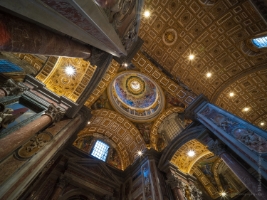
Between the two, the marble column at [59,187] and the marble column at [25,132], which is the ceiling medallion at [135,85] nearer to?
the marble column at [25,132]

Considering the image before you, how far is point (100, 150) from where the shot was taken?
12.0 m

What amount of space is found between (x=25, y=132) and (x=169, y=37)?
10.1 metres

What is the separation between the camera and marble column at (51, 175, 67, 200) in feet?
24.1

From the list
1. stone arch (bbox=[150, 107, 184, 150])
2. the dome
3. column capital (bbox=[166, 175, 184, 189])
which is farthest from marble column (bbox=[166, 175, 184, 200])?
the dome

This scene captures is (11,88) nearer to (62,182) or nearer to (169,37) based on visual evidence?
(62,182)

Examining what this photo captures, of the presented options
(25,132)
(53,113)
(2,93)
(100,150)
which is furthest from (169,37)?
(100,150)

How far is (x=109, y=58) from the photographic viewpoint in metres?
6.55

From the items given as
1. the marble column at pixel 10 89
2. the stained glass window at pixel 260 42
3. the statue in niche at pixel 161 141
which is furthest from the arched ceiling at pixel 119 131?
the stained glass window at pixel 260 42

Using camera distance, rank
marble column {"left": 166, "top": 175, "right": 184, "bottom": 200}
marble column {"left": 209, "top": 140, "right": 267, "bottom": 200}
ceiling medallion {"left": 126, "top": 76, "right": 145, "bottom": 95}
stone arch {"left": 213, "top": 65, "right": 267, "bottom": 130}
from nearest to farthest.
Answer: marble column {"left": 209, "top": 140, "right": 267, "bottom": 200} → marble column {"left": 166, "top": 175, "right": 184, "bottom": 200} → stone arch {"left": 213, "top": 65, "right": 267, "bottom": 130} → ceiling medallion {"left": 126, "top": 76, "right": 145, "bottom": 95}

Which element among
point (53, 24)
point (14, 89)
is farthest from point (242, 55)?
point (14, 89)

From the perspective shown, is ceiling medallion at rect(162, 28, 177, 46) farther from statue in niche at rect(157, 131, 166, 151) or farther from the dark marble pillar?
the dark marble pillar

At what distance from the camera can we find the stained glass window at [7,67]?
21.6ft

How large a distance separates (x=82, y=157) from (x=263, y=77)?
13.7m

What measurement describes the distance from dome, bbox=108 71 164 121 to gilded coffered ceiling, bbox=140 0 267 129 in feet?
8.29
